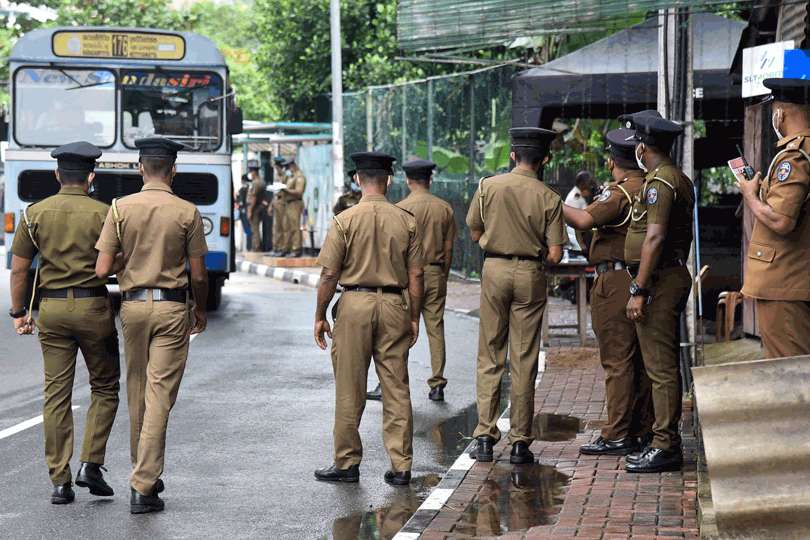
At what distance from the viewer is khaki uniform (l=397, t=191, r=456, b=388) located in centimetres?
1050

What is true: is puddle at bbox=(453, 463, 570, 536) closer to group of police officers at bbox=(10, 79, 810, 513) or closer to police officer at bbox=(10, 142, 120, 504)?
group of police officers at bbox=(10, 79, 810, 513)

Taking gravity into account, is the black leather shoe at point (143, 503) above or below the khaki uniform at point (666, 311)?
below

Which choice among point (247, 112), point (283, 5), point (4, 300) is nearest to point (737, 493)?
point (4, 300)

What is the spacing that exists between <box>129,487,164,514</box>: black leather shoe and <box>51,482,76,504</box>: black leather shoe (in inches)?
15.0

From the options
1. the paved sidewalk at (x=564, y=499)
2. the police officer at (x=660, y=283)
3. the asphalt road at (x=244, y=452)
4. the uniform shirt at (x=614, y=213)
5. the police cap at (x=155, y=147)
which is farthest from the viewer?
the uniform shirt at (x=614, y=213)

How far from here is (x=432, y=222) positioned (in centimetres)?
1052

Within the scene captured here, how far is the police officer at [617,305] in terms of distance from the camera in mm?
7910

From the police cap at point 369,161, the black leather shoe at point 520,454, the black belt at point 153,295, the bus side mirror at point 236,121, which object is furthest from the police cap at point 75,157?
the bus side mirror at point 236,121

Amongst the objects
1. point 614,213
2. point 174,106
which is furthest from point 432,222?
point 174,106

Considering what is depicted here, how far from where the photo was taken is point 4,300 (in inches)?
721

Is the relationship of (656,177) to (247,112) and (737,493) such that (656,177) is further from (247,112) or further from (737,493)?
(247,112)

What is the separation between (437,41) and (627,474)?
13.0ft

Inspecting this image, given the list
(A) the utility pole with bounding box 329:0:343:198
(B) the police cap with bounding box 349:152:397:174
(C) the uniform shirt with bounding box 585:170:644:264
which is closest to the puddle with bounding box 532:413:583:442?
(C) the uniform shirt with bounding box 585:170:644:264

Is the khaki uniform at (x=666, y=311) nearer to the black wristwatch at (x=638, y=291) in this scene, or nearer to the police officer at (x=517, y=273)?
the black wristwatch at (x=638, y=291)
